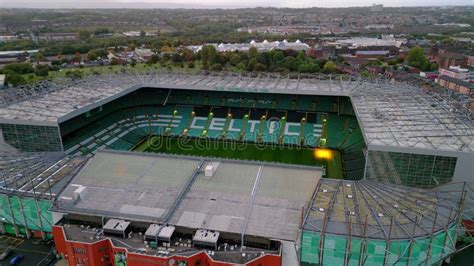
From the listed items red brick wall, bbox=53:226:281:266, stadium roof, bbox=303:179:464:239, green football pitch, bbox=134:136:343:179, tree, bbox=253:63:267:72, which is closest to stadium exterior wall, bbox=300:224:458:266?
stadium roof, bbox=303:179:464:239

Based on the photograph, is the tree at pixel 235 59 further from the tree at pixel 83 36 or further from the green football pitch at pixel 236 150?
the tree at pixel 83 36

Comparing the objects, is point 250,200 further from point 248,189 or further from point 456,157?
point 456,157

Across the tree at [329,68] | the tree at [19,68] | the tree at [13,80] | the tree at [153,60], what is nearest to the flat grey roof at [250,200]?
the tree at [329,68]

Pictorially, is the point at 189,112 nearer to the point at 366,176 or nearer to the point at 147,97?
the point at 147,97

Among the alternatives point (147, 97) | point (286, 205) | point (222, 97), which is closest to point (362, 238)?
point (286, 205)

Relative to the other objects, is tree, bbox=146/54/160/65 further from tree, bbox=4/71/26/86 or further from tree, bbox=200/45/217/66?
tree, bbox=4/71/26/86
